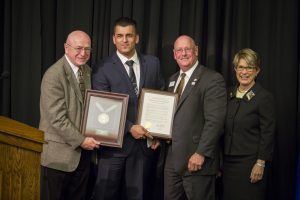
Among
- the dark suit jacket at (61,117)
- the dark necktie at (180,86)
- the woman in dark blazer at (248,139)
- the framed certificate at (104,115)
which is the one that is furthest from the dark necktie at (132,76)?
the woman in dark blazer at (248,139)

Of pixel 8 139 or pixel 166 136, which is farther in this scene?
pixel 166 136

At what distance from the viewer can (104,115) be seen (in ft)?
12.1

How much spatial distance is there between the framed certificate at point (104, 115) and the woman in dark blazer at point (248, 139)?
794mm

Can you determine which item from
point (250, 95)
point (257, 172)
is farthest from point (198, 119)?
point (257, 172)

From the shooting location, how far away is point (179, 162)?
369cm

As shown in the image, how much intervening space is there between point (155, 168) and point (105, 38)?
1.24 meters

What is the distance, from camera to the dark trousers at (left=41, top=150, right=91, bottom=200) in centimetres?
363

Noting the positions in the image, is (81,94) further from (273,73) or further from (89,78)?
(273,73)

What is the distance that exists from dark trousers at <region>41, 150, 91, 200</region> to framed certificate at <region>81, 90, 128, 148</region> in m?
0.23

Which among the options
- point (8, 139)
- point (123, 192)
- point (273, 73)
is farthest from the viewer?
point (273, 73)

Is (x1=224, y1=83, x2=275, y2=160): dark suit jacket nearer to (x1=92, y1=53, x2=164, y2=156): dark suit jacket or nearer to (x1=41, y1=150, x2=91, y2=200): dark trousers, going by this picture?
(x1=92, y1=53, x2=164, y2=156): dark suit jacket

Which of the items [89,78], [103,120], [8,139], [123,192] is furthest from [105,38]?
[8,139]

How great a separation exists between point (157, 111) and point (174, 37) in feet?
3.16

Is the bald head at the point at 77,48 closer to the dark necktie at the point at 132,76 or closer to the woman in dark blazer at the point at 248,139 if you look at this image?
the dark necktie at the point at 132,76
